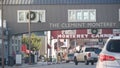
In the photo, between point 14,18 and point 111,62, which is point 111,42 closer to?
point 111,62

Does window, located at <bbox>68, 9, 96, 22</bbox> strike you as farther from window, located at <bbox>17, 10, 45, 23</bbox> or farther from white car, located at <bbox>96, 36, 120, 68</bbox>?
white car, located at <bbox>96, 36, 120, 68</bbox>

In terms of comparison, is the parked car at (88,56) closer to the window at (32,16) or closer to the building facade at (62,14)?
the building facade at (62,14)

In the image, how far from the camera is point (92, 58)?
4747cm

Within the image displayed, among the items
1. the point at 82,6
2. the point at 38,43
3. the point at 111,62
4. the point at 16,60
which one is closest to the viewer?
the point at 111,62

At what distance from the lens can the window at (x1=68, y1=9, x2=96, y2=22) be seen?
63625 millimetres

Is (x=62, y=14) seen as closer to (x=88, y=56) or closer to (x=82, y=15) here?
(x=82, y=15)

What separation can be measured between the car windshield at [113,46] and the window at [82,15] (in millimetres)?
49382

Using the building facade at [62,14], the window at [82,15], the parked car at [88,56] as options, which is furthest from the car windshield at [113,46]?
the window at [82,15]

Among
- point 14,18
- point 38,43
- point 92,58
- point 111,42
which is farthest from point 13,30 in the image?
point 111,42

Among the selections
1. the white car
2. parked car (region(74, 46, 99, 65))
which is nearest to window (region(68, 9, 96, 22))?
parked car (region(74, 46, 99, 65))

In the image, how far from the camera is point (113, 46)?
46.5ft

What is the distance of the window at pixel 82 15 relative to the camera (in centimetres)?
6362

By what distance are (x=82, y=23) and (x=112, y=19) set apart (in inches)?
158

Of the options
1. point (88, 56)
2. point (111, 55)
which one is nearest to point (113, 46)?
point (111, 55)
